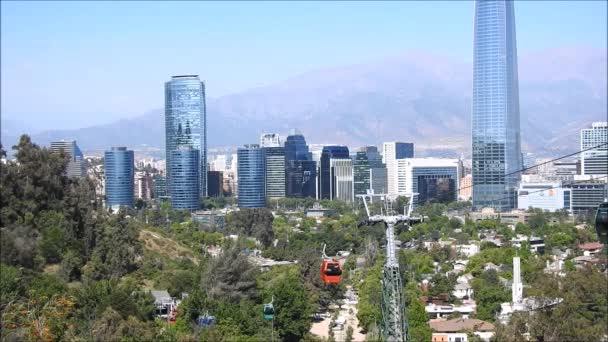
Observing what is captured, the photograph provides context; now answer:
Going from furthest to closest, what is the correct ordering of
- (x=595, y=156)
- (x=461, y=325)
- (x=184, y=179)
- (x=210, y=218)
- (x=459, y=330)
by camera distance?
(x=184, y=179) < (x=595, y=156) < (x=210, y=218) < (x=461, y=325) < (x=459, y=330)

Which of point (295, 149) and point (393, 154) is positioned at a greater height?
point (295, 149)

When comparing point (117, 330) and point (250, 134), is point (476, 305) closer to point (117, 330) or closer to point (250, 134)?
point (117, 330)

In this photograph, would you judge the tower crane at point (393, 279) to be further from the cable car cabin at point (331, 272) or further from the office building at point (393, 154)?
the office building at point (393, 154)

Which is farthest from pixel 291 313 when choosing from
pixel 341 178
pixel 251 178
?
pixel 341 178

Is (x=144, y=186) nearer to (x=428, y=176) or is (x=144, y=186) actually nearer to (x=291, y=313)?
(x=428, y=176)

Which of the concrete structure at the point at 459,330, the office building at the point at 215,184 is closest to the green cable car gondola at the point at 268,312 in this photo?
the concrete structure at the point at 459,330

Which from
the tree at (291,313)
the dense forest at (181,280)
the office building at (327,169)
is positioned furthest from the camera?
the office building at (327,169)

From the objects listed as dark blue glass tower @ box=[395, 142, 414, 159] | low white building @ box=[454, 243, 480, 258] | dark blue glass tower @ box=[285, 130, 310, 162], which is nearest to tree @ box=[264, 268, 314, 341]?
low white building @ box=[454, 243, 480, 258]

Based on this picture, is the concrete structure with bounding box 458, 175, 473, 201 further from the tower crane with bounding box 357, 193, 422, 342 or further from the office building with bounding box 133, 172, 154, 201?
the tower crane with bounding box 357, 193, 422, 342
